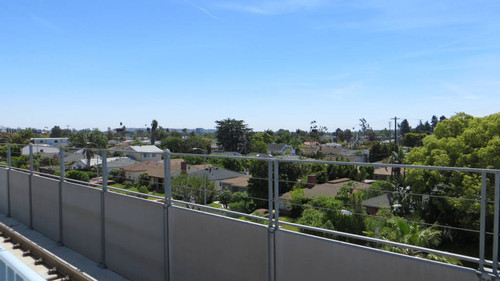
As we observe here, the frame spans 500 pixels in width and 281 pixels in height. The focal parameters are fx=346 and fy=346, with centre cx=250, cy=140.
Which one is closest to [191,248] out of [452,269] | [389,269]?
[389,269]

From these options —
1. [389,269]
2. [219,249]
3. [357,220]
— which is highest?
[389,269]

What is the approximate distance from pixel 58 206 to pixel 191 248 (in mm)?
5029

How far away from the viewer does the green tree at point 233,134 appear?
122438 mm

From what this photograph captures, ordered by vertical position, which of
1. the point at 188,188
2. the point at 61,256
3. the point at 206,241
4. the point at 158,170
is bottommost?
Answer: the point at 158,170

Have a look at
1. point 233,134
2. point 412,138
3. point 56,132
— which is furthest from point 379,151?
point 56,132

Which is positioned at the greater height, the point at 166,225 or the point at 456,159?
the point at 166,225

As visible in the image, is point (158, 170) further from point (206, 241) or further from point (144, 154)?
point (206, 241)

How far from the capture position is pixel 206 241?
5.25 meters

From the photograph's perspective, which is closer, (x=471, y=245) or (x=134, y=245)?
(x=134, y=245)

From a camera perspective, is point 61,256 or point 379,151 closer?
point 61,256

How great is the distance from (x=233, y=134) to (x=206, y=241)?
386ft

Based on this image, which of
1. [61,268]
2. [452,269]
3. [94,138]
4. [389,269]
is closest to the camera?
[452,269]

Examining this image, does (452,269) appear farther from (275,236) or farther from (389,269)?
(275,236)

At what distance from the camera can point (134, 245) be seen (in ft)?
21.1
